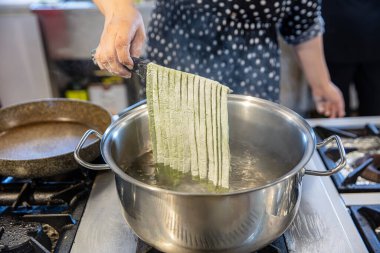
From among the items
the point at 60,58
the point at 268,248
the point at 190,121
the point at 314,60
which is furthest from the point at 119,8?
the point at 60,58

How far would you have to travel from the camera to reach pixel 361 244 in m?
0.65

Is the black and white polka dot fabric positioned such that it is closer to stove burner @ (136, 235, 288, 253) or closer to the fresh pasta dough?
the fresh pasta dough

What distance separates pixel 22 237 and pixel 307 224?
0.48 m

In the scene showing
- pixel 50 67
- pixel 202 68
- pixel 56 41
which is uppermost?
pixel 202 68

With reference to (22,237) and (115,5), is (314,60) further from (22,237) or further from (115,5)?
(22,237)

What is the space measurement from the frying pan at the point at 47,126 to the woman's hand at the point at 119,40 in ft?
0.51

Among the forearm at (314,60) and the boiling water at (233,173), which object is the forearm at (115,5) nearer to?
the boiling water at (233,173)

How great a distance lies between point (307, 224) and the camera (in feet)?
2.31

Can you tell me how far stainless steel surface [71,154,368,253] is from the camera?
659mm

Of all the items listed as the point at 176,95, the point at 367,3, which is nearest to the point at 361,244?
the point at 176,95

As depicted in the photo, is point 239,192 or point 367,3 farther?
point 367,3

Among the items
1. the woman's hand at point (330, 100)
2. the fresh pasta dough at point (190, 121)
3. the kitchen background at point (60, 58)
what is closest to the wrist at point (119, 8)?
the fresh pasta dough at point (190, 121)

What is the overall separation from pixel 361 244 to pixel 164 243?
32cm

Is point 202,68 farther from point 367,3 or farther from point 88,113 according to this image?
point 367,3
